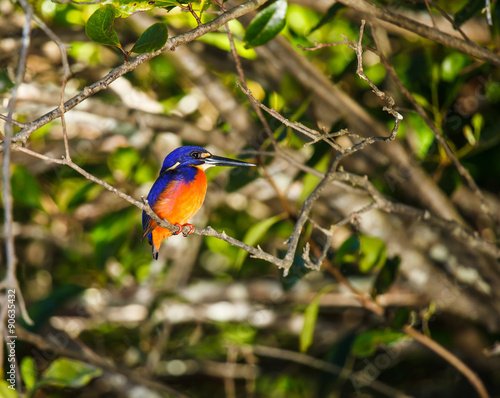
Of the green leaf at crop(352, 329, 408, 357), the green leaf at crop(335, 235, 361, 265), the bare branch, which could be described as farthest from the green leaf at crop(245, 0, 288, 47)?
the green leaf at crop(352, 329, 408, 357)

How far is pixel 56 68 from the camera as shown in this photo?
4141mm

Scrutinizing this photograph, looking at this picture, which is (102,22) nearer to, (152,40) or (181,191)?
(152,40)

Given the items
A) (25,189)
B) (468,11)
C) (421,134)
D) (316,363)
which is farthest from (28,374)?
(468,11)

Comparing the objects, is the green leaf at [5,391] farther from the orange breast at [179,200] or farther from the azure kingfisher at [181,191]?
the orange breast at [179,200]

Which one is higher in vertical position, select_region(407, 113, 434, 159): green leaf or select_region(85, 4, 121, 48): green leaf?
select_region(85, 4, 121, 48): green leaf

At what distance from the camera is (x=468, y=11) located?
2.59 metres

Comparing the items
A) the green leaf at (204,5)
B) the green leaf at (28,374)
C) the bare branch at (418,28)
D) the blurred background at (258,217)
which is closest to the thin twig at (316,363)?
the blurred background at (258,217)

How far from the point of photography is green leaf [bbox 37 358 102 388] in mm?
2754

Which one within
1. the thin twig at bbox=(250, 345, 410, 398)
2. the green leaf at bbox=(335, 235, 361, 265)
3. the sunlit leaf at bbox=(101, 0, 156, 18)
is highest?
the sunlit leaf at bbox=(101, 0, 156, 18)

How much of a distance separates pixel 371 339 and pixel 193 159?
1.51m

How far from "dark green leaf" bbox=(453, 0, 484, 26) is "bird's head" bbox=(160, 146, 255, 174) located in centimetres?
140

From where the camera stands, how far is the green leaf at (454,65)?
10.9 ft

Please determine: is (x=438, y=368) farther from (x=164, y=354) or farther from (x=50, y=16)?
(x=50, y=16)

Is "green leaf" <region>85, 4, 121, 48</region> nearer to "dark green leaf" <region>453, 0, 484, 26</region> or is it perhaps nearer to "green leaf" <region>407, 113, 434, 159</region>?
"dark green leaf" <region>453, 0, 484, 26</region>
